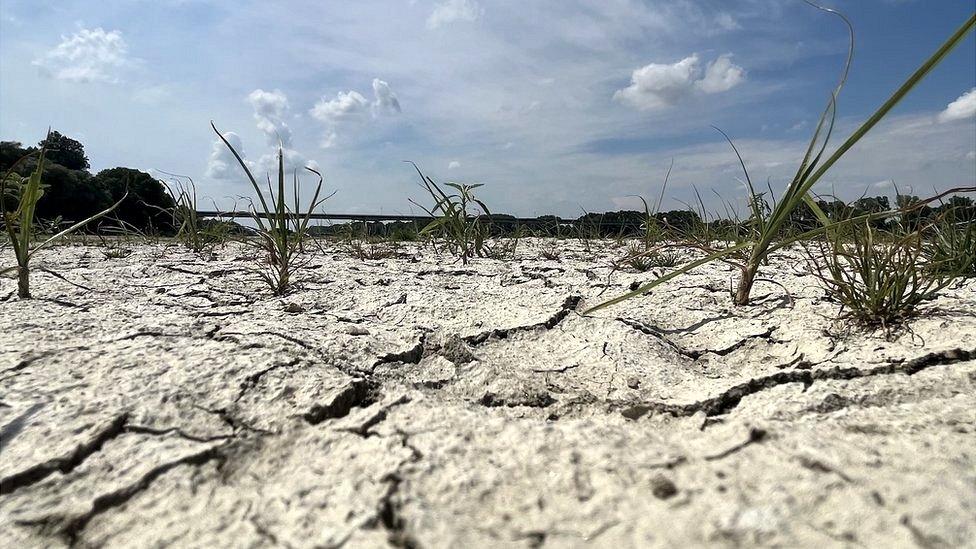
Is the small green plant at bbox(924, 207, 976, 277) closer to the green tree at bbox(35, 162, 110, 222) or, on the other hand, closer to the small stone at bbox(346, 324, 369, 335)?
the small stone at bbox(346, 324, 369, 335)

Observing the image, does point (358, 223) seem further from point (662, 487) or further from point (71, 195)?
point (71, 195)

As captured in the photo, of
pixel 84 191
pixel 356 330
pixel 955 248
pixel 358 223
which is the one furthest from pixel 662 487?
pixel 84 191

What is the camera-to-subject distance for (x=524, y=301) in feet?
5.16

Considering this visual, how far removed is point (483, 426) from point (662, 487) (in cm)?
28

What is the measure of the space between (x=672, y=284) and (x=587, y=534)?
4.57ft

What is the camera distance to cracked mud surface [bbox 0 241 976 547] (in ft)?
1.75

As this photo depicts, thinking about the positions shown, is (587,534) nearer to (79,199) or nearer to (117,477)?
(117,477)

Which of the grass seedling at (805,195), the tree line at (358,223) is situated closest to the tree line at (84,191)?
the tree line at (358,223)

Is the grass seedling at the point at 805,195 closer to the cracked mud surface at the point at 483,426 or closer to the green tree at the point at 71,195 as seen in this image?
the cracked mud surface at the point at 483,426

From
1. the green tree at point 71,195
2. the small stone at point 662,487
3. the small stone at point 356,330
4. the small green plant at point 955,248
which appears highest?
the green tree at point 71,195

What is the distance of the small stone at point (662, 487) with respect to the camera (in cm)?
55

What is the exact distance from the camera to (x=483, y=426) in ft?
2.49

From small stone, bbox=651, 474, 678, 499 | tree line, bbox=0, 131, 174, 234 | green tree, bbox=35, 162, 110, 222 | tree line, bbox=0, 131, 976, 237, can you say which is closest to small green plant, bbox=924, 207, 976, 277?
tree line, bbox=0, 131, 976, 237

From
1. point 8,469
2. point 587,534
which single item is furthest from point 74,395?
point 587,534
